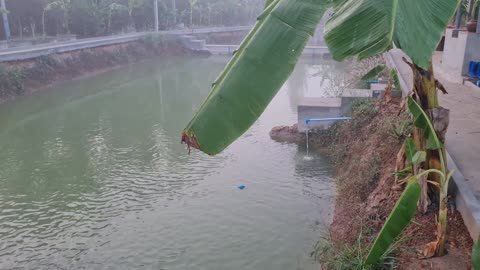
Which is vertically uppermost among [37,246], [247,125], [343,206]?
[247,125]

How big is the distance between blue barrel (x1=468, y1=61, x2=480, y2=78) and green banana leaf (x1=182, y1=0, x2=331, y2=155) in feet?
18.6

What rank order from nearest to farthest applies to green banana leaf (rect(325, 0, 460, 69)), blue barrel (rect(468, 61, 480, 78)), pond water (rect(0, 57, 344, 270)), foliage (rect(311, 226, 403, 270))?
green banana leaf (rect(325, 0, 460, 69)), foliage (rect(311, 226, 403, 270)), pond water (rect(0, 57, 344, 270)), blue barrel (rect(468, 61, 480, 78))

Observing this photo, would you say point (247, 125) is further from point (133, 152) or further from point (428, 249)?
point (133, 152)

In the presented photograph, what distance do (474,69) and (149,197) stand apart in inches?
219

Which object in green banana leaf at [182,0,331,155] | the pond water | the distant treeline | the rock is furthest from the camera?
the distant treeline

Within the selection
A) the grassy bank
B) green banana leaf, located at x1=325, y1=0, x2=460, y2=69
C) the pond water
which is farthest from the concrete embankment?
green banana leaf, located at x1=325, y1=0, x2=460, y2=69

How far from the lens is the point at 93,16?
24.1m

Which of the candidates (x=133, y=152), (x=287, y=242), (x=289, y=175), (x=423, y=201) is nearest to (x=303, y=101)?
(x=289, y=175)

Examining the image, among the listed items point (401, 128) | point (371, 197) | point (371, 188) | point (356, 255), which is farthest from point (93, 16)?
point (356, 255)

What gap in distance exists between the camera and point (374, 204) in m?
4.30

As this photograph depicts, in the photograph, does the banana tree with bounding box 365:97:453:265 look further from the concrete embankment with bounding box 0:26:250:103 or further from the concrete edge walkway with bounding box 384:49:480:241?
the concrete embankment with bounding box 0:26:250:103

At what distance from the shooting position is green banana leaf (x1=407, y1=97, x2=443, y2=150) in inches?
111

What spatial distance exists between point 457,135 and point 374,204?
4.07 feet

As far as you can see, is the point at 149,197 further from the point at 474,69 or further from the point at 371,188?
the point at 474,69
